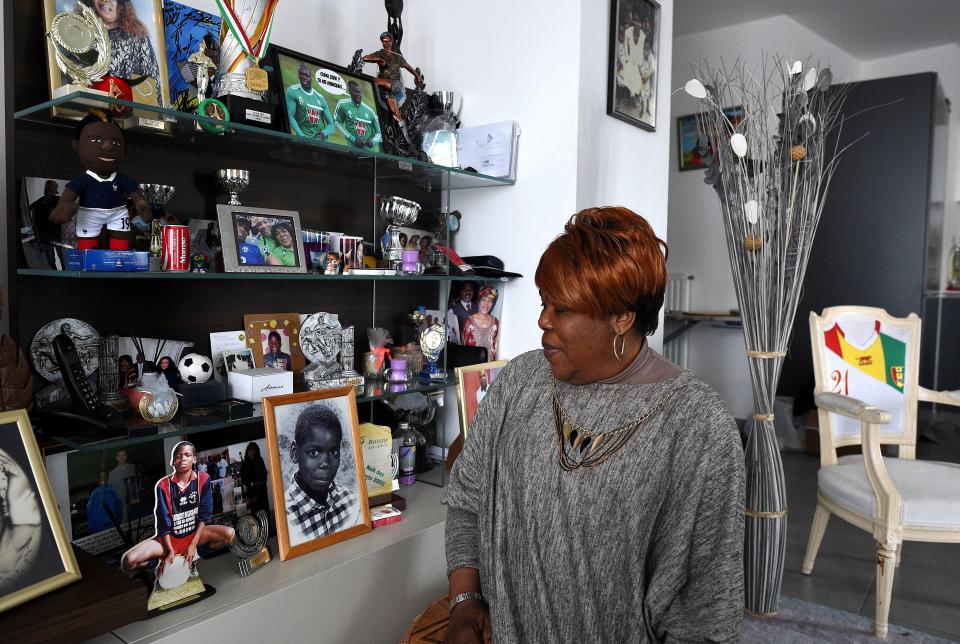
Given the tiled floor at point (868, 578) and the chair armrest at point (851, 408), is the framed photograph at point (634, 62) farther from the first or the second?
the tiled floor at point (868, 578)

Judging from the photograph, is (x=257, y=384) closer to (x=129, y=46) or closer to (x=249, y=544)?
(x=249, y=544)

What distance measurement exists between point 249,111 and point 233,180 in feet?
0.70

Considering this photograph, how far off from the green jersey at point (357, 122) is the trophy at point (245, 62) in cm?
34

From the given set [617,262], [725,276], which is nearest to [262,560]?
[617,262]

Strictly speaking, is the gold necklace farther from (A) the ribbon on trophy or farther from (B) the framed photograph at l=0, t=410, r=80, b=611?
(A) the ribbon on trophy

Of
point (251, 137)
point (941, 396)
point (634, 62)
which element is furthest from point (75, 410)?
point (941, 396)

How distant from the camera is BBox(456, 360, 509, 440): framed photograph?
7.48ft

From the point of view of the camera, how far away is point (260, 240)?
1.87 meters

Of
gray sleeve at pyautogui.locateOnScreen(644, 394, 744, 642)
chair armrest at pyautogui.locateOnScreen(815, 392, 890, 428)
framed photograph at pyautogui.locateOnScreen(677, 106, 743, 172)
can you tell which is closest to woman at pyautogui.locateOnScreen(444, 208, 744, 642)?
gray sleeve at pyautogui.locateOnScreen(644, 394, 744, 642)

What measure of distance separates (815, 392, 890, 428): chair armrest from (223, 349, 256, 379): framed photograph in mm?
2088

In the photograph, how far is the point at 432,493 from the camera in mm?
2260

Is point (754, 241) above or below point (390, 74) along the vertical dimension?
below

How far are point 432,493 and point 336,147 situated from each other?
116 cm

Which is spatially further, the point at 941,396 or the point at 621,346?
the point at 941,396
